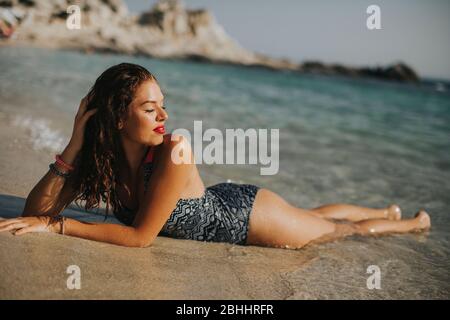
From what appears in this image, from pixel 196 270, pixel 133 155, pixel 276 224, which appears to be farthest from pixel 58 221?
pixel 276 224

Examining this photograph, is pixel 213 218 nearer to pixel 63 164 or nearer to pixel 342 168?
pixel 63 164

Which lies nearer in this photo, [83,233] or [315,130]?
[83,233]

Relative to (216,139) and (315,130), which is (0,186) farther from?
(315,130)

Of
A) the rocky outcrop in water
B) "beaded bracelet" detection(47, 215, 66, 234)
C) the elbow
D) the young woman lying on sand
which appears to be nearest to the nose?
the young woman lying on sand

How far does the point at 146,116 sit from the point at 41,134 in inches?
158

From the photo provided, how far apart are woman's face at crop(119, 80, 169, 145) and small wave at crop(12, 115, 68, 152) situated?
3.04 metres

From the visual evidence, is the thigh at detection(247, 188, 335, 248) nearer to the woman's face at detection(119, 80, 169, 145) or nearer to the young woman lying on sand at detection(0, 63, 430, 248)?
the young woman lying on sand at detection(0, 63, 430, 248)

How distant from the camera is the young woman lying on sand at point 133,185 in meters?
2.67

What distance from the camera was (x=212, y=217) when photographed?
3109 millimetres

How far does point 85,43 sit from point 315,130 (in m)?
42.7

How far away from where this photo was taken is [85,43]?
1859 inches

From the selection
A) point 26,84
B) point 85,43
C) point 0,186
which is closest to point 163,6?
point 85,43

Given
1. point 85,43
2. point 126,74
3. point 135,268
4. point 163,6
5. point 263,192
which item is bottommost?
point 135,268

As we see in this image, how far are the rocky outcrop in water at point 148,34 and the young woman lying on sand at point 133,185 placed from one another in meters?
31.0
